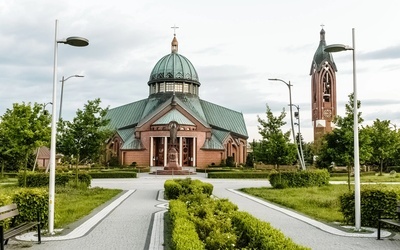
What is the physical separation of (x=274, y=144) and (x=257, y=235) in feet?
70.4

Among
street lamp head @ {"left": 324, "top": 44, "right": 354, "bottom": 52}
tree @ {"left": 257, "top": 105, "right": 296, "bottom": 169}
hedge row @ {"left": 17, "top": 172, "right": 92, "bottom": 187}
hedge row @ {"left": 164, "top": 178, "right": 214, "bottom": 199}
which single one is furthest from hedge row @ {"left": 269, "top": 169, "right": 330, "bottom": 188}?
street lamp head @ {"left": 324, "top": 44, "right": 354, "bottom": 52}

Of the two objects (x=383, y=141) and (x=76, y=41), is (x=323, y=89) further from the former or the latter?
(x=76, y=41)

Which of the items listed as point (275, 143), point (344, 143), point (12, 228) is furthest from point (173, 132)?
point (12, 228)

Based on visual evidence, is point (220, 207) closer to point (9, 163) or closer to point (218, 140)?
point (9, 163)

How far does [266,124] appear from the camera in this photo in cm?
2905

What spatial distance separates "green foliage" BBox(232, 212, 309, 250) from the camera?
604cm

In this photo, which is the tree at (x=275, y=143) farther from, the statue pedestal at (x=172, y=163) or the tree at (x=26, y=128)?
the statue pedestal at (x=172, y=163)

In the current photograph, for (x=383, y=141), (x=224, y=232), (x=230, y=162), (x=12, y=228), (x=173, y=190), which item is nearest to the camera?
(x=224, y=232)

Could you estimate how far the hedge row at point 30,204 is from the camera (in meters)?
11.3

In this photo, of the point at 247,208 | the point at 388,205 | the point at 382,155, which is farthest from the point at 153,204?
the point at 382,155

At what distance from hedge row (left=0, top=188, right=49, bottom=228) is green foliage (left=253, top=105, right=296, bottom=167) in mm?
18588

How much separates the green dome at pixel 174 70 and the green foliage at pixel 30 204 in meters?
62.9

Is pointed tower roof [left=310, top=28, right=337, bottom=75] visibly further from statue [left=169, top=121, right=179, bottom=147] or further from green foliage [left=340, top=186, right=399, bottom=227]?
green foliage [left=340, top=186, right=399, bottom=227]

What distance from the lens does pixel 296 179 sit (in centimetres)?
2747
